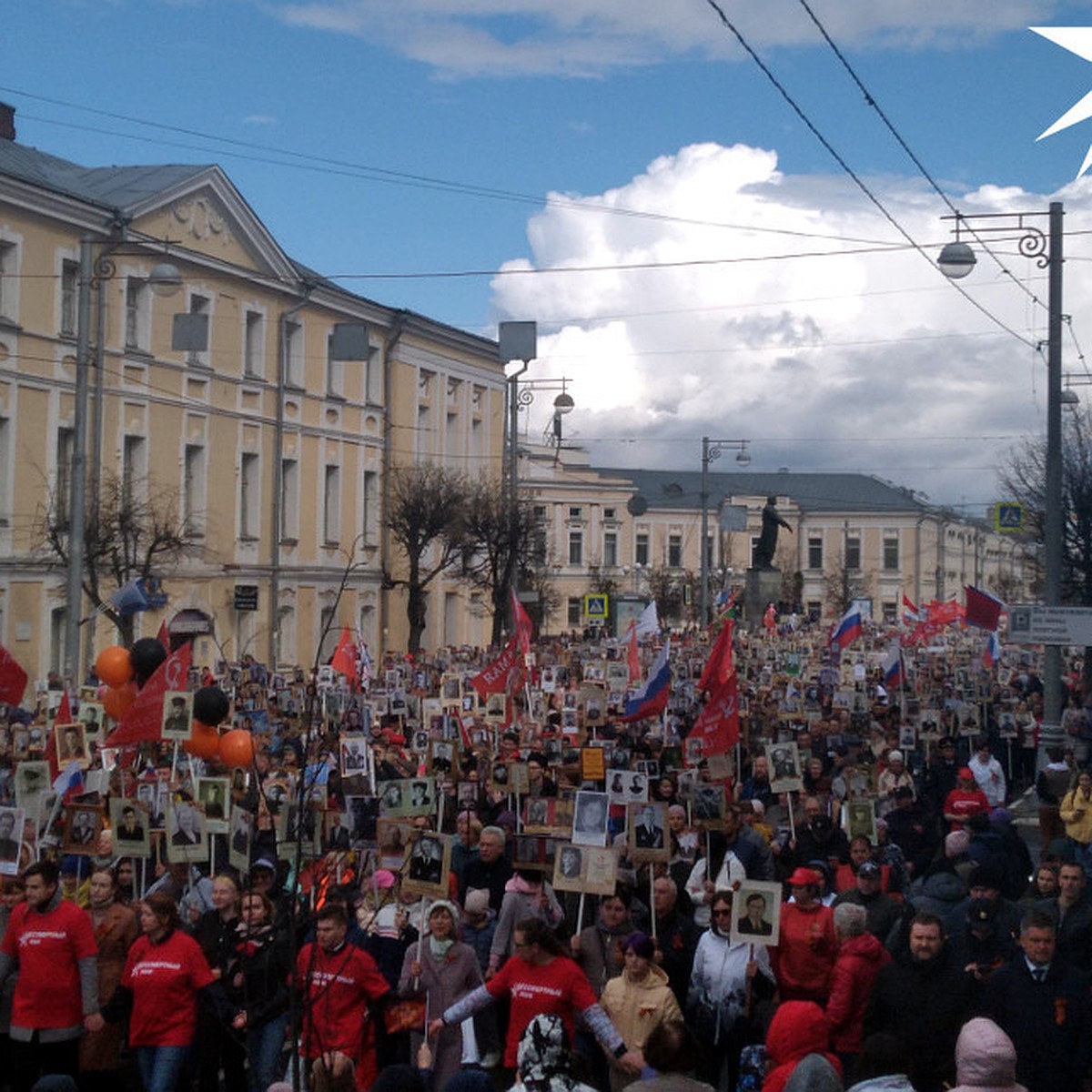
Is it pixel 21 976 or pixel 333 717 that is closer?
pixel 21 976

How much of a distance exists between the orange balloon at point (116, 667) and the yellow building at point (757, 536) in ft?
202

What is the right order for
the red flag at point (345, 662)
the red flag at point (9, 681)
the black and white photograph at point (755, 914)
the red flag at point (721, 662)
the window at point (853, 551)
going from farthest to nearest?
the window at point (853, 551), the red flag at point (345, 662), the red flag at point (721, 662), the red flag at point (9, 681), the black and white photograph at point (755, 914)

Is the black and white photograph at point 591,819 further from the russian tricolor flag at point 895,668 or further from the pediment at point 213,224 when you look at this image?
the pediment at point 213,224

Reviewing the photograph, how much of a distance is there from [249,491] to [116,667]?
26.6 metres

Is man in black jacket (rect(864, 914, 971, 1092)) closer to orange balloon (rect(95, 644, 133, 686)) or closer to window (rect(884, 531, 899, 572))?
orange balloon (rect(95, 644, 133, 686))

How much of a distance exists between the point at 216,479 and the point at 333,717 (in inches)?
874

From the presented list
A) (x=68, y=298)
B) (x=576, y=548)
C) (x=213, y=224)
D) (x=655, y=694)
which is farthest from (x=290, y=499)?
(x=576, y=548)

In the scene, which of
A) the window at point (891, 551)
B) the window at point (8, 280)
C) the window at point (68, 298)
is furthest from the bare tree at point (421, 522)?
the window at point (891, 551)

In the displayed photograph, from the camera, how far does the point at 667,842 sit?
11.2 metres

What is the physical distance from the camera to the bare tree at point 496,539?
156 ft

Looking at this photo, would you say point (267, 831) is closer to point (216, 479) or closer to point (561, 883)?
point (561, 883)

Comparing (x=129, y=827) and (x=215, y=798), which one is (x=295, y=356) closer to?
(x=215, y=798)

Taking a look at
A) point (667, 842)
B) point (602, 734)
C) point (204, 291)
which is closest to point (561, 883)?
point (667, 842)

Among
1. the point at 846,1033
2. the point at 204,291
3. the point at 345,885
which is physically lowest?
the point at 846,1033
